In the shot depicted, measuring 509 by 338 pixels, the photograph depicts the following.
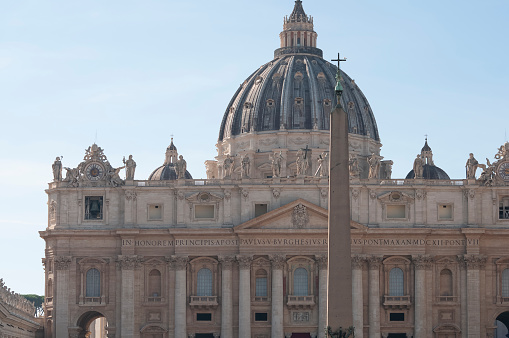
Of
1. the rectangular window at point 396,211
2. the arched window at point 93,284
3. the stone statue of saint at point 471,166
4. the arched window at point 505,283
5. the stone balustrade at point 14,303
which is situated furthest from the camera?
the stone statue of saint at point 471,166

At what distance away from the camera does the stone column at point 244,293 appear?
109125mm

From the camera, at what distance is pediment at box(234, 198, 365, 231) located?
109188 millimetres

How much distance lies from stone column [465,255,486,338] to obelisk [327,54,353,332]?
5987cm

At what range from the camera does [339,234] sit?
166ft

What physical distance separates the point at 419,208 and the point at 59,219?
29297mm

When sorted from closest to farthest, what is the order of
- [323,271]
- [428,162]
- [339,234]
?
[339,234] < [323,271] < [428,162]

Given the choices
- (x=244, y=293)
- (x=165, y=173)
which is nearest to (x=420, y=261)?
(x=244, y=293)

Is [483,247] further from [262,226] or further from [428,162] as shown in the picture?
[428,162]

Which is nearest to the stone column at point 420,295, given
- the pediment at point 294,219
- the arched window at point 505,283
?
the pediment at point 294,219

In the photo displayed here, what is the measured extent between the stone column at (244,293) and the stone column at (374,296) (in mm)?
9695

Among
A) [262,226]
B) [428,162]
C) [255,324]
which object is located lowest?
[255,324]

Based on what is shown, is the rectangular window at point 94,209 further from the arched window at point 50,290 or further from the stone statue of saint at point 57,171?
the arched window at point 50,290

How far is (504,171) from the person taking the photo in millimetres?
112000

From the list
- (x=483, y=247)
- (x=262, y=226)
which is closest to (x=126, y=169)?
(x=262, y=226)
